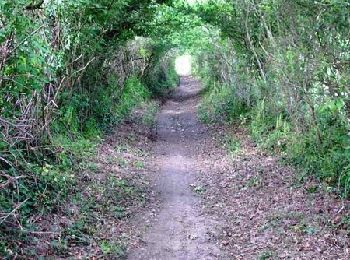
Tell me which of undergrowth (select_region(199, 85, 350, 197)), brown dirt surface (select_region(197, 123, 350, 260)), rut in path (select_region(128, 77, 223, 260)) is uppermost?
undergrowth (select_region(199, 85, 350, 197))

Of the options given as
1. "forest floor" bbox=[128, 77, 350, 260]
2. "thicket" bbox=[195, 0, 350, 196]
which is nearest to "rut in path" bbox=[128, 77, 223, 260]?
"forest floor" bbox=[128, 77, 350, 260]

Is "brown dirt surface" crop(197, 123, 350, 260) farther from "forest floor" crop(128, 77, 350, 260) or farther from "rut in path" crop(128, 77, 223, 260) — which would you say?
"rut in path" crop(128, 77, 223, 260)

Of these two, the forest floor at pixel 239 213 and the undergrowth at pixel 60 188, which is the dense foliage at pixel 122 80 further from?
the forest floor at pixel 239 213

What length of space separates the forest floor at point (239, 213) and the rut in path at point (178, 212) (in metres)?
0.02

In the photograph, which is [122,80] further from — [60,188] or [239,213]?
[239,213]

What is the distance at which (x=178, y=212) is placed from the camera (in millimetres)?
9617

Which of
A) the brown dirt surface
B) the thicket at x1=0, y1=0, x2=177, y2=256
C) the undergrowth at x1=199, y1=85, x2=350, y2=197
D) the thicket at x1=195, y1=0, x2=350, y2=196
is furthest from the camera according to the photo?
the undergrowth at x1=199, y1=85, x2=350, y2=197

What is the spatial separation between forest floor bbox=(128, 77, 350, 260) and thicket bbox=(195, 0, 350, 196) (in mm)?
578

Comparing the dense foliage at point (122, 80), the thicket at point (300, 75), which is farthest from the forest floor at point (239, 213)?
the dense foliage at point (122, 80)

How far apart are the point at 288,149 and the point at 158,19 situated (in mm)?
8336

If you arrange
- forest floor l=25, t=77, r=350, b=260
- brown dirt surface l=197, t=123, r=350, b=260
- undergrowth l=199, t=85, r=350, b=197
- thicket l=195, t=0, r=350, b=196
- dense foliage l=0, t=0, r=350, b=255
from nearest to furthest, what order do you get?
dense foliage l=0, t=0, r=350, b=255 < forest floor l=25, t=77, r=350, b=260 < brown dirt surface l=197, t=123, r=350, b=260 < thicket l=195, t=0, r=350, b=196 < undergrowth l=199, t=85, r=350, b=197

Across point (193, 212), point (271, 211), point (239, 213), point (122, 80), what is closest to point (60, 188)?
Result: point (193, 212)

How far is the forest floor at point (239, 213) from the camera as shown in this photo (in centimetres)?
756

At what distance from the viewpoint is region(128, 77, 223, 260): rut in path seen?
7.57 m
